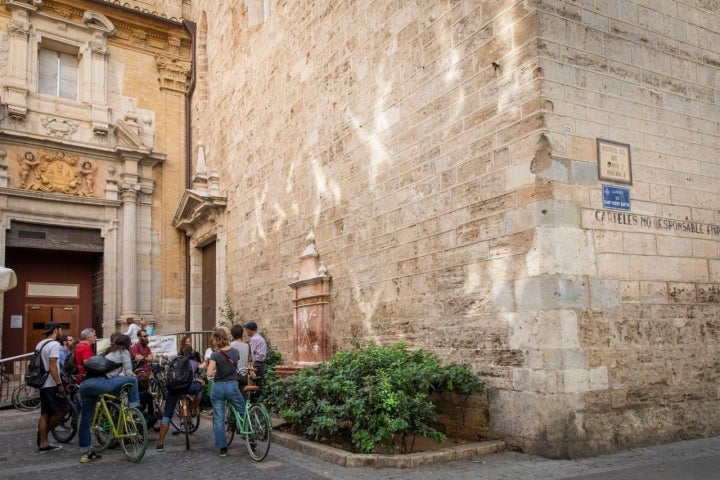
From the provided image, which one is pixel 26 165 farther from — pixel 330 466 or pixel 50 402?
pixel 330 466

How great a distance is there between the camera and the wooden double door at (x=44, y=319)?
1616 centimetres

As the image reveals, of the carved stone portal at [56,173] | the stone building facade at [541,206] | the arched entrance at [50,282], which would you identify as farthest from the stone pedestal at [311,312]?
the carved stone portal at [56,173]

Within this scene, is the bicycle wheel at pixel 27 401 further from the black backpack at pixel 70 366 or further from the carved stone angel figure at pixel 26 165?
the carved stone angel figure at pixel 26 165

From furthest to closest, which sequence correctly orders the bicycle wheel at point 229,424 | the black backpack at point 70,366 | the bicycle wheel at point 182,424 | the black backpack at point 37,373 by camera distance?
1. the black backpack at point 70,366
2. the bicycle wheel at point 182,424
3. the black backpack at point 37,373
4. the bicycle wheel at point 229,424

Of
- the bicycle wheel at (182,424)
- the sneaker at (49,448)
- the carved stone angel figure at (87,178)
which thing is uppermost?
the carved stone angel figure at (87,178)

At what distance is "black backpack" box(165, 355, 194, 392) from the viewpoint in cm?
745

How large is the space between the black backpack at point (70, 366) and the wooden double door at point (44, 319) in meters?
7.66

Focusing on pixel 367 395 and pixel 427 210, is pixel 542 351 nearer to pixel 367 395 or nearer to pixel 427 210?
pixel 367 395

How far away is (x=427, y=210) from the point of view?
787cm

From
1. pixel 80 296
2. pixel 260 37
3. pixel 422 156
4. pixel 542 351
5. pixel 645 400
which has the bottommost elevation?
pixel 645 400

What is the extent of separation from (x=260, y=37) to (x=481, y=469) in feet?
34.0

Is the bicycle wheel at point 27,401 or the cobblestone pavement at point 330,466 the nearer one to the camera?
the cobblestone pavement at point 330,466

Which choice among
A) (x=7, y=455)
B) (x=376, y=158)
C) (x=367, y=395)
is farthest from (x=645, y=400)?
(x=7, y=455)

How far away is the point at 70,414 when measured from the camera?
8.56 meters
